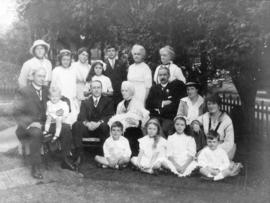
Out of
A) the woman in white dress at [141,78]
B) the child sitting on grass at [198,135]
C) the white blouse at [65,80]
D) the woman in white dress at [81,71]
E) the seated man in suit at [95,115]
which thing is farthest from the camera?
the woman in white dress at [81,71]

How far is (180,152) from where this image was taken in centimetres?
529

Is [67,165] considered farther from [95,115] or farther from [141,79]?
[141,79]

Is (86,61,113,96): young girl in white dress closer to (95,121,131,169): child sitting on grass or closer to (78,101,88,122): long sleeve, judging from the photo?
(78,101,88,122): long sleeve

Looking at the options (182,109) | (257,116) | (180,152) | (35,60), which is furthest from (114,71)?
(257,116)

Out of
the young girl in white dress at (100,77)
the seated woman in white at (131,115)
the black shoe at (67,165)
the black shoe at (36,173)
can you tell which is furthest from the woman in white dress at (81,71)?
the black shoe at (36,173)

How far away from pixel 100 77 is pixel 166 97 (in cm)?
119

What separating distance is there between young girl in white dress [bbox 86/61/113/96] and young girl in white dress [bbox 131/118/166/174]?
4.34 feet

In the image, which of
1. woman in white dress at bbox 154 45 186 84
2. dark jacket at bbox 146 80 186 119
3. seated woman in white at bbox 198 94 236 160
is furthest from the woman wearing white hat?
seated woman in white at bbox 198 94 236 160

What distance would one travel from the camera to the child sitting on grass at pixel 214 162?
4.96 meters

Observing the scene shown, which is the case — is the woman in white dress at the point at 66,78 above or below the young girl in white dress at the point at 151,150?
above

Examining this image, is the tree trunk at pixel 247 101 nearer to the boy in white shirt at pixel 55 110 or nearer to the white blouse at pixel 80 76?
the white blouse at pixel 80 76

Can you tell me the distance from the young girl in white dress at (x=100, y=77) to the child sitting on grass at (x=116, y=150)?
1.04 m

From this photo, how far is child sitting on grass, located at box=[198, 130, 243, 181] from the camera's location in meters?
4.96

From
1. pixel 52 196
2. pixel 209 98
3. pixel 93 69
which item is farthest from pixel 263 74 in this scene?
pixel 52 196
